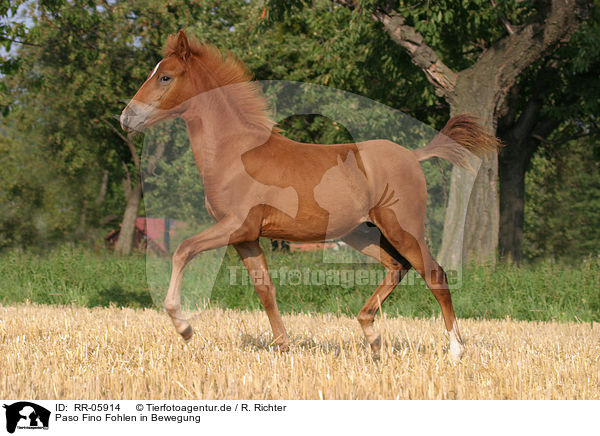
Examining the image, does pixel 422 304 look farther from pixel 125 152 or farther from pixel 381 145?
pixel 125 152

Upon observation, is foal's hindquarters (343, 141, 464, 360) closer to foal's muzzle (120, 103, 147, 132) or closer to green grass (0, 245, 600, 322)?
foal's muzzle (120, 103, 147, 132)

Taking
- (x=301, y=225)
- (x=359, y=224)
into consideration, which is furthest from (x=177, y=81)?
(x=359, y=224)

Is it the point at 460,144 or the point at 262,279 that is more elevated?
the point at 460,144

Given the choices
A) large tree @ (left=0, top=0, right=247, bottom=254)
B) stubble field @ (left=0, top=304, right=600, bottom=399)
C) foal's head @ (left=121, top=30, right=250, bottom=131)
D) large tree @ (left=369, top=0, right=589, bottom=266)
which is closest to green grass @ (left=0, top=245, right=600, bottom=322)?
large tree @ (left=369, top=0, right=589, bottom=266)

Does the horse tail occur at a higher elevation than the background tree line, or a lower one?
lower

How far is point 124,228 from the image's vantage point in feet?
79.5

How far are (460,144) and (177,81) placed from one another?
2615 millimetres

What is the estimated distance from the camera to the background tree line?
36.7ft

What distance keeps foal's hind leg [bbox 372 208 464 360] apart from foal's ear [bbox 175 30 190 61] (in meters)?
2.03

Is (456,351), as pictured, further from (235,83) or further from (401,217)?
(235,83)

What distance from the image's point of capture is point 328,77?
1410cm

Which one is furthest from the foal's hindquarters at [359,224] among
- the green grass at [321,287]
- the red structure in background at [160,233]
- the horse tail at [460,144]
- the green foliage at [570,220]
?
the green foliage at [570,220]
